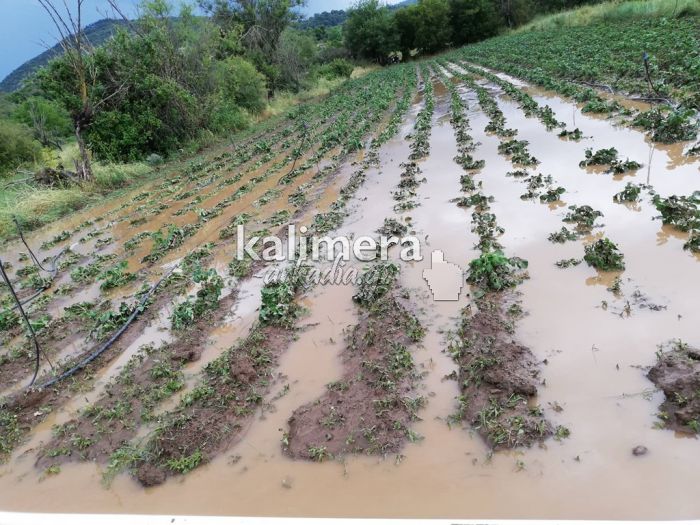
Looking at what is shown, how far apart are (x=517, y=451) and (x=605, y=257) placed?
2845mm

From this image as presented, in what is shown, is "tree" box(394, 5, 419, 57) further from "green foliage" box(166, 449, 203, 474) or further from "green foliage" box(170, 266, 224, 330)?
"green foliage" box(166, 449, 203, 474)

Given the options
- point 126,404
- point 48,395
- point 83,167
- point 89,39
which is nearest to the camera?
point 126,404

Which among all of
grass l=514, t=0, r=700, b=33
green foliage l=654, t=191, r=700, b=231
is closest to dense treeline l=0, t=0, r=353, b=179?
green foliage l=654, t=191, r=700, b=231

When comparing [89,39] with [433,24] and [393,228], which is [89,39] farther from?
[433,24]

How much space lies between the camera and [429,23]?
4281cm

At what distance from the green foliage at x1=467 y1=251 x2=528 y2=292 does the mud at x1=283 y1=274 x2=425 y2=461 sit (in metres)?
0.97

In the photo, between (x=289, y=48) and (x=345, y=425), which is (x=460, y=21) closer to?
(x=289, y=48)

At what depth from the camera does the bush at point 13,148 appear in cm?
1888

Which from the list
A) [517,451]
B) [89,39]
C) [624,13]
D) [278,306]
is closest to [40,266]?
[278,306]

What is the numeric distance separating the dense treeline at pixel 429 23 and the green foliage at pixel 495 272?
4315cm

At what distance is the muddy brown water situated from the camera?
3.02 m

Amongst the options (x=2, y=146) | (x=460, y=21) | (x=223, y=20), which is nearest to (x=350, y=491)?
(x=2, y=146)

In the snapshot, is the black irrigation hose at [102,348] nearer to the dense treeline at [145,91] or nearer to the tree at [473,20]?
the dense treeline at [145,91]

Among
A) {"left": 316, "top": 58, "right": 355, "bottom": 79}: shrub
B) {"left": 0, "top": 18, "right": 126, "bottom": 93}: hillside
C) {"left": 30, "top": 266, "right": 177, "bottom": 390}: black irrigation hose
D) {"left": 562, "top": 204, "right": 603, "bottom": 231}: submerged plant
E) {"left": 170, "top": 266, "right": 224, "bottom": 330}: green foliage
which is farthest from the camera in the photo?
{"left": 316, "top": 58, "right": 355, "bottom": 79}: shrub
